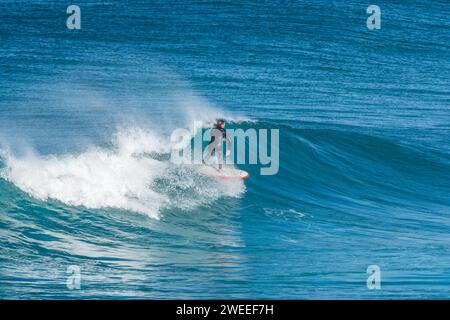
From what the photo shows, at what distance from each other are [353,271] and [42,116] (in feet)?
48.7

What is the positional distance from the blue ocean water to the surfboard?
10.5 inches

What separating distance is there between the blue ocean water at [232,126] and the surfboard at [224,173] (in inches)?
10.5

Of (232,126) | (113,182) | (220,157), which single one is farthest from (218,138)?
(232,126)

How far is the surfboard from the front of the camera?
782 inches

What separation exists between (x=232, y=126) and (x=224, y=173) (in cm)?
476

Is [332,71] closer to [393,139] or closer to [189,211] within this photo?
[393,139]

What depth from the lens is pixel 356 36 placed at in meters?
39.2

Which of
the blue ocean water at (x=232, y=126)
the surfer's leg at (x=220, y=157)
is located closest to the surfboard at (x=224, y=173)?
the surfer's leg at (x=220, y=157)

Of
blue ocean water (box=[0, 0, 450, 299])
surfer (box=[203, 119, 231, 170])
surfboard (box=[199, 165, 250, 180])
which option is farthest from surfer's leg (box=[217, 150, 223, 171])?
blue ocean water (box=[0, 0, 450, 299])

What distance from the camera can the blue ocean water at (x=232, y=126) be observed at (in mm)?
15523
